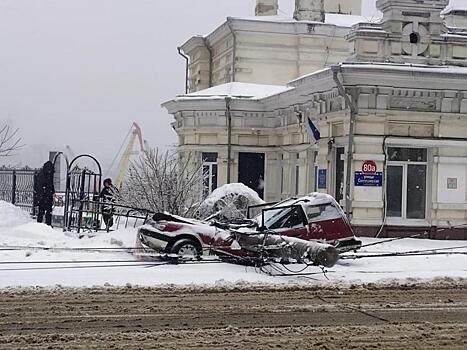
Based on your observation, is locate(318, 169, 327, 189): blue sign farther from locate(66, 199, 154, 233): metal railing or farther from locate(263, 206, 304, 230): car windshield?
locate(263, 206, 304, 230): car windshield

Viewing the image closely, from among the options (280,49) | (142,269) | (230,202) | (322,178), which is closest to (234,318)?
(142,269)

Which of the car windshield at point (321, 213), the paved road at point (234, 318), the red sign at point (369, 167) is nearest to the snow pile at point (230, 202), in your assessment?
the red sign at point (369, 167)

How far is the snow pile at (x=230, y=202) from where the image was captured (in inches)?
928

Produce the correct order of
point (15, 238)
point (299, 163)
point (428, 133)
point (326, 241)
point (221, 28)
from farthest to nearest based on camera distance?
point (221, 28) → point (299, 163) → point (428, 133) → point (15, 238) → point (326, 241)

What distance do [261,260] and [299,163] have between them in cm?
1320

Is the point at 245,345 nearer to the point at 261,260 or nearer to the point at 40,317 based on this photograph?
the point at 40,317

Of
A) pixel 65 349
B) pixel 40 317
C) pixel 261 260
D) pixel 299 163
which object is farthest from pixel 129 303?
pixel 299 163

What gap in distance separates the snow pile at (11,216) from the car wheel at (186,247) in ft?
28.5

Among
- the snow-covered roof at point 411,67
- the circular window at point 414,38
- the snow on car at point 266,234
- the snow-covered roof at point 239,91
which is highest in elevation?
the circular window at point 414,38

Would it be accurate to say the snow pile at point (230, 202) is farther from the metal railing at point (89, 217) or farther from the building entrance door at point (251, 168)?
the building entrance door at point (251, 168)

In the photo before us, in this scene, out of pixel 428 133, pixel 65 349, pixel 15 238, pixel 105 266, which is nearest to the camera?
pixel 65 349

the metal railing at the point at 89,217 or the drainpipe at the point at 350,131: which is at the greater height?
the drainpipe at the point at 350,131

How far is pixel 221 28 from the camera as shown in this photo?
124 ft

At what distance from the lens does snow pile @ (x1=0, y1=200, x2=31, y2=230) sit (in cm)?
2555
